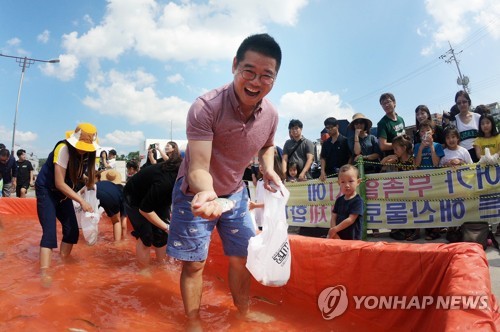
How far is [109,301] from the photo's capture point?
262 cm

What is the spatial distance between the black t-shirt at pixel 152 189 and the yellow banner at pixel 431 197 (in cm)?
235

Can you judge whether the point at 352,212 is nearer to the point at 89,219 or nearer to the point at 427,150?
the point at 427,150

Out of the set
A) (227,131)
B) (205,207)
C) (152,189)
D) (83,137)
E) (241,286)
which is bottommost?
(241,286)

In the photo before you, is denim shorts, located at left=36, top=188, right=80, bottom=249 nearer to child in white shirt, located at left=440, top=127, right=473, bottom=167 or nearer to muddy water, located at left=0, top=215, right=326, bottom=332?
muddy water, located at left=0, top=215, right=326, bottom=332

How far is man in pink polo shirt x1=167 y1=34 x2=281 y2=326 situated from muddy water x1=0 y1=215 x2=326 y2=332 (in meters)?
0.27

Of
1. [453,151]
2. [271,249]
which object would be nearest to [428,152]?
[453,151]

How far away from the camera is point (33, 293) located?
2.64 m

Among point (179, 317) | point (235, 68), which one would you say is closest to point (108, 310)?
point (179, 317)

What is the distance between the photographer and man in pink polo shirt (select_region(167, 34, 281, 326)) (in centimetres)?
189

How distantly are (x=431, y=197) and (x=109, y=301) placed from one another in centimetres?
387

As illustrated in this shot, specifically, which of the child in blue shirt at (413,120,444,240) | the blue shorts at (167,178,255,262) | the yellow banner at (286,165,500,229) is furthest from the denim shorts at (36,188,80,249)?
the child in blue shirt at (413,120,444,240)

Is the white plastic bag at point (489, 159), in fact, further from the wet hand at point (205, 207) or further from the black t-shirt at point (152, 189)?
the wet hand at point (205, 207)

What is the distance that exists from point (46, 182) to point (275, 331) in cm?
247

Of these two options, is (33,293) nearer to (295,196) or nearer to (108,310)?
(108,310)
